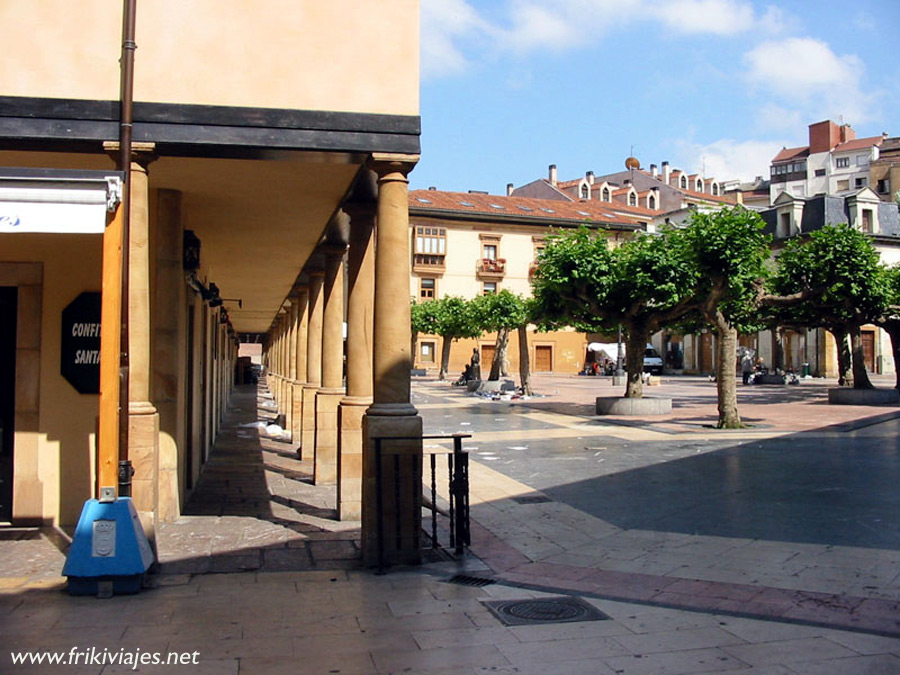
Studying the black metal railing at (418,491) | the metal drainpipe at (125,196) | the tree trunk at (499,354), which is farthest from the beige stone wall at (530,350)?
the metal drainpipe at (125,196)

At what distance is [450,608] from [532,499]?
4288mm

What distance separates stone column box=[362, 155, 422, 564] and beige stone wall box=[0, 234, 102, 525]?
9.61 feet

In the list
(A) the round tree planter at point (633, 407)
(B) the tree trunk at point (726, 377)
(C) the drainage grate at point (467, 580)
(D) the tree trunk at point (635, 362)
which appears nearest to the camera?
(C) the drainage grate at point (467, 580)

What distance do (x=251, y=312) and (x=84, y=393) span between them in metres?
17.4

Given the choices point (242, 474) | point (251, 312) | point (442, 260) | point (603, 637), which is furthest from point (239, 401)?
point (442, 260)

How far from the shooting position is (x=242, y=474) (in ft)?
37.5

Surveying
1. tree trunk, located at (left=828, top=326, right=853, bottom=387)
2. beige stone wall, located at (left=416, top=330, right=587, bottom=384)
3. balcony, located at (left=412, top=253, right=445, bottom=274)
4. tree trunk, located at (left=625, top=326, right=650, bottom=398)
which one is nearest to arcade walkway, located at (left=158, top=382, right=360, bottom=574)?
tree trunk, located at (left=625, top=326, right=650, bottom=398)

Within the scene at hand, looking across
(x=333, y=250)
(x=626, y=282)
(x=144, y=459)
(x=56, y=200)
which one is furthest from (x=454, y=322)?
(x=56, y=200)

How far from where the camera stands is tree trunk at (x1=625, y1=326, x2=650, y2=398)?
22.2 m

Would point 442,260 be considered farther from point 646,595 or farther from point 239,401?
point 646,595

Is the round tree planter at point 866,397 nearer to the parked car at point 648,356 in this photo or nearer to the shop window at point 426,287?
the parked car at point 648,356

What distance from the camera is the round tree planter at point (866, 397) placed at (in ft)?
78.8

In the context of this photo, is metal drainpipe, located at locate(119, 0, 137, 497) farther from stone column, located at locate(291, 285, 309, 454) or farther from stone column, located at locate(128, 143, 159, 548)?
stone column, located at locate(291, 285, 309, 454)

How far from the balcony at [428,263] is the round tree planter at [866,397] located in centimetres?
3614
